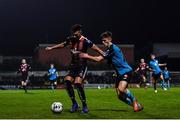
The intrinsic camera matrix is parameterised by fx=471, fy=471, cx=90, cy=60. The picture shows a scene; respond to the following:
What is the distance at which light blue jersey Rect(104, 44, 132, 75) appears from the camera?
Answer: 481 inches

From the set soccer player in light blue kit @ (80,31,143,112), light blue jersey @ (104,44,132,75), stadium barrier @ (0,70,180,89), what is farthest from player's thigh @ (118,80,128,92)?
stadium barrier @ (0,70,180,89)

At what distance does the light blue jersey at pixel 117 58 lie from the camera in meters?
12.2

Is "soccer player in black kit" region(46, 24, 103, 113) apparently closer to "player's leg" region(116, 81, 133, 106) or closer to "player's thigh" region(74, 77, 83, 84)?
"player's thigh" region(74, 77, 83, 84)

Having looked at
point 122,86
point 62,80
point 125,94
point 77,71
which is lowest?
point 125,94

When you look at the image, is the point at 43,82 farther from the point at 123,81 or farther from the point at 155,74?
the point at 123,81

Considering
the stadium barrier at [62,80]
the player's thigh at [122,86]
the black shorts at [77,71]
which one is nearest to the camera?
the player's thigh at [122,86]

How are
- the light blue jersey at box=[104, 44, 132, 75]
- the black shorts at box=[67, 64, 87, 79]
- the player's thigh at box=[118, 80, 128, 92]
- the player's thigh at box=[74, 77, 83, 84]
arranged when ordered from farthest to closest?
the black shorts at box=[67, 64, 87, 79] → the player's thigh at box=[74, 77, 83, 84] → the player's thigh at box=[118, 80, 128, 92] → the light blue jersey at box=[104, 44, 132, 75]

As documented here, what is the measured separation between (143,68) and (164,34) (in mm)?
21000

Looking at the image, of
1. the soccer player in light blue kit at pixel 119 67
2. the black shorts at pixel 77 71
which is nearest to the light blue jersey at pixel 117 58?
the soccer player in light blue kit at pixel 119 67

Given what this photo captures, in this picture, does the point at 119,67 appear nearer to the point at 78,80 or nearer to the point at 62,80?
the point at 78,80

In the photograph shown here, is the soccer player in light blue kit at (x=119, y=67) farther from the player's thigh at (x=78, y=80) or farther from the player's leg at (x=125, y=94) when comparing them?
the player's thigh at (x=78, y=80)

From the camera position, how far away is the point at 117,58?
12.4 metres

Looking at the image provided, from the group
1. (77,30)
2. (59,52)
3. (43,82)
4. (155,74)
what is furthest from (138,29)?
(77,30)

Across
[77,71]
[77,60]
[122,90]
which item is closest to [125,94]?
[122,90]
